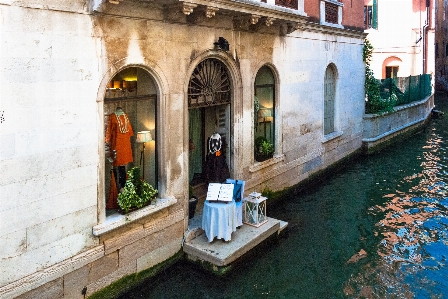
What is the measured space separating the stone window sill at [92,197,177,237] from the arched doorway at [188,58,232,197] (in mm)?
1718

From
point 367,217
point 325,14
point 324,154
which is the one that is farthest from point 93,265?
point 325,14

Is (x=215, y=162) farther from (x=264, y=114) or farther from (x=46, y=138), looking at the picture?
(x=46, y=138)

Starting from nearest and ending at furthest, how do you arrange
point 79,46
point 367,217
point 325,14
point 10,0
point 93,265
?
point 10,0 < point 79,46 < point 93,265 < point 367,217 < point 325,14

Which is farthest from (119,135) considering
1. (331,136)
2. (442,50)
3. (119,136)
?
(442,50)

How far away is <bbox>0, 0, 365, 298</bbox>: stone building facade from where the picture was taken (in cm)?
527

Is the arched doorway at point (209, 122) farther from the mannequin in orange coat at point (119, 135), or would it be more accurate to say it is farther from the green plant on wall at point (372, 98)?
the green plant on wall at point (372, 98)

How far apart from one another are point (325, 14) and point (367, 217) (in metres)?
6.52

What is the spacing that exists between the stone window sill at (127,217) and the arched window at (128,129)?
0.36 meters

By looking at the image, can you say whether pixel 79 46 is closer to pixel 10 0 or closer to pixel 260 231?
pixel 10 0

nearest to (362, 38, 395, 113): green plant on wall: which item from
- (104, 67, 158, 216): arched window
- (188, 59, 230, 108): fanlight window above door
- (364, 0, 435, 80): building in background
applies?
(188, 59, 230, 108): fanlight window above door

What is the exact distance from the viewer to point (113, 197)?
22.9 feet

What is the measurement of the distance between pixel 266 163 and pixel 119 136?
14.5 ft

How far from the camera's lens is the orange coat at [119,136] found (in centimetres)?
684

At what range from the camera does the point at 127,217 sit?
6.56 metres
